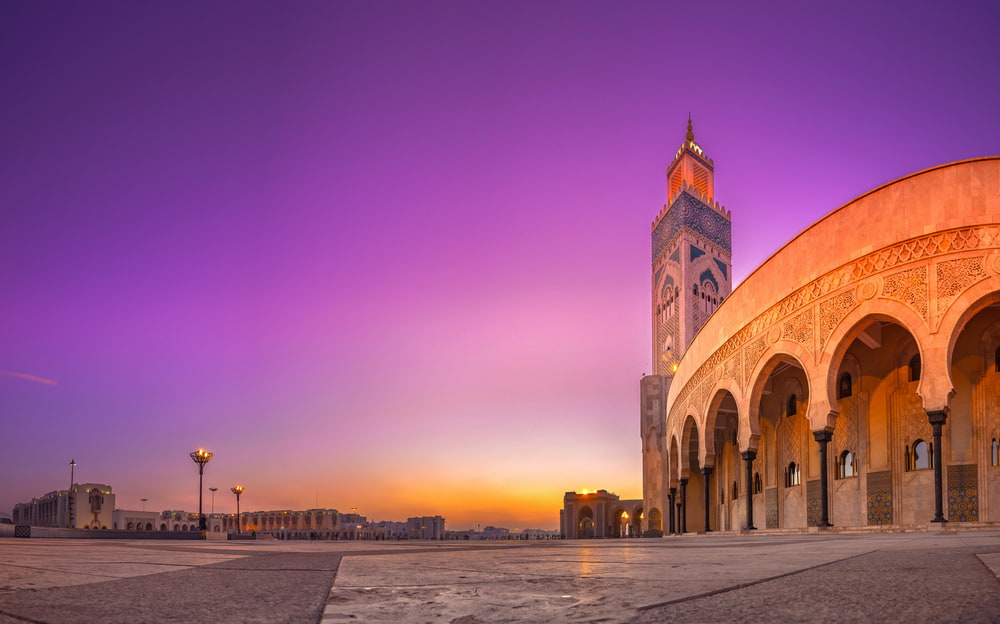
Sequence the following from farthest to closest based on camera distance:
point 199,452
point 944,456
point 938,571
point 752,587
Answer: point 199,452 → point 944,456 → point 938,571 → point 752,587

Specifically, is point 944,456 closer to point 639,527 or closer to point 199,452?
point 199,452

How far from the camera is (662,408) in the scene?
36.9 meters

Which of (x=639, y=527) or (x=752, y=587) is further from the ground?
(x=752, y=587)

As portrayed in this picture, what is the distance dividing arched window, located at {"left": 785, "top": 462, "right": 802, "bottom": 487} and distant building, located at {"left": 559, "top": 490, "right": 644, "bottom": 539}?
111ft

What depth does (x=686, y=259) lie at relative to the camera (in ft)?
154

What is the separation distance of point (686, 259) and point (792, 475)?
91.2ft

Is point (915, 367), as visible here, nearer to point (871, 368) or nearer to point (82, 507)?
point (871, 368)

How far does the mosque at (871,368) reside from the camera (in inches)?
516

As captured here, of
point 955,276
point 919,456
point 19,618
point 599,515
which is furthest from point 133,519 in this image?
point 19,618

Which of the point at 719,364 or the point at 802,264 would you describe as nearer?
the point at 802,264

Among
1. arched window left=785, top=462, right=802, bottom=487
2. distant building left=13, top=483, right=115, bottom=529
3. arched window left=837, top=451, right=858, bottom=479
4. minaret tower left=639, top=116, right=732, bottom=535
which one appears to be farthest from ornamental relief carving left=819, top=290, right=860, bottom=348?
distant building left=13, top=483, right=115, bottom=529

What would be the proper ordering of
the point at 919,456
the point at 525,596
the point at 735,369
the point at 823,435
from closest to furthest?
1. the point at 525,596
2. the point at 823,435
3. the point at 919,456
4. the point at 735,369

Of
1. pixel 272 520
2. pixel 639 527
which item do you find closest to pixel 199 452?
pixel 639 527

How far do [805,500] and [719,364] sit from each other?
4.29 metres
